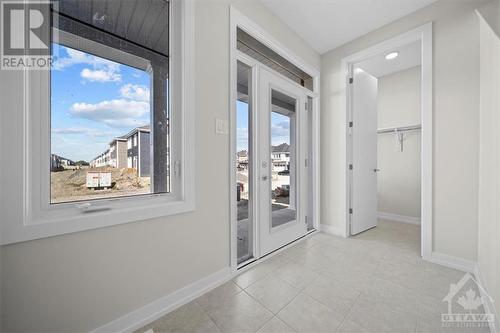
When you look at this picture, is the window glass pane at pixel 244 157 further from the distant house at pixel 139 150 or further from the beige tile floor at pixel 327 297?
the distant house at pixel 139 150

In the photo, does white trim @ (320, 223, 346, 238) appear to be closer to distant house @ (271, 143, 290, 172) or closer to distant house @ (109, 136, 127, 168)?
distant house @ (271, 143, 290, 172)

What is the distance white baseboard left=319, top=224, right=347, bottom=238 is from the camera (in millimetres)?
2701

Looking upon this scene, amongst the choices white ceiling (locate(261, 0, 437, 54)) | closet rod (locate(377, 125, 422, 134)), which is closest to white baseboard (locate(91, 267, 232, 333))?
white ceiling (locate(261, 0, 437, 54))

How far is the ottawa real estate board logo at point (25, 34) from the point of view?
886 mm

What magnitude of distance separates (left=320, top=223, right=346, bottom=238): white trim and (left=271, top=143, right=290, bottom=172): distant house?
3.68 ft

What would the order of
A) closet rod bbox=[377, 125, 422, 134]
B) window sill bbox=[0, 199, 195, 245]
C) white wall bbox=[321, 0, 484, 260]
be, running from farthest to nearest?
1. closet rod bbox=[377, 125, 422, 134]
2. white wall bbox=[321, 0, 484, 260]
3. window sill bbox=[0, 199, 195, 245]

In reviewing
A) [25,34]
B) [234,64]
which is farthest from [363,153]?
[25,34]

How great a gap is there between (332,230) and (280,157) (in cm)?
139

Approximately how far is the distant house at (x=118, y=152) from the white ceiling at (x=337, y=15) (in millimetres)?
1985

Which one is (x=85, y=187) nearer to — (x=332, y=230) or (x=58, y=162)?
(x=58, y=162)

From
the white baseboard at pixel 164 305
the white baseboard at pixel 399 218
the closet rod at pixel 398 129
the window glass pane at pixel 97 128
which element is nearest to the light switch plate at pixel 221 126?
the window glass pane at pixel 97 128

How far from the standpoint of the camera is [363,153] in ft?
9.50

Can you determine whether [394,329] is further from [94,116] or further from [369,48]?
[369,48]

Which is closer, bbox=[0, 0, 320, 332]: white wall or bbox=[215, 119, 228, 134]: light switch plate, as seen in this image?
bbox=[0, 0, 320, 332]: white wall
